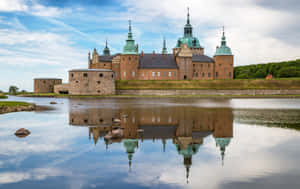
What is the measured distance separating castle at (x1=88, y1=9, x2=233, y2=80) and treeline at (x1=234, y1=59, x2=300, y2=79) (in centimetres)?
1716

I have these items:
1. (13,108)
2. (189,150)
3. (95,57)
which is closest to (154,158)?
(189,150)

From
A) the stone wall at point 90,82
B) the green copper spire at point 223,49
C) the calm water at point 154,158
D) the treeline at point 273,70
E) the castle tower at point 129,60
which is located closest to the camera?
the calm water at point 154,158

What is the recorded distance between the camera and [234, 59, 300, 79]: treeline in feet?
286

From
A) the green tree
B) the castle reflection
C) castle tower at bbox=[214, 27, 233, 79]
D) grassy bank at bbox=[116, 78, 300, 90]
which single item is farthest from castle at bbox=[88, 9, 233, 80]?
the castle reflection

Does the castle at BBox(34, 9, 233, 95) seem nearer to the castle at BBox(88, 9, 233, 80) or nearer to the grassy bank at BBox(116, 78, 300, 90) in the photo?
the castle at BBox(88, 9, 233, 80)

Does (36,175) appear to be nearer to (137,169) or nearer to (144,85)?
(137,169)

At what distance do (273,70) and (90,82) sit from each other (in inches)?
2630

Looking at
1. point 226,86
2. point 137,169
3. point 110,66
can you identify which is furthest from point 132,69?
point 137,169

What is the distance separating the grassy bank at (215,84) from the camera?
65.2m

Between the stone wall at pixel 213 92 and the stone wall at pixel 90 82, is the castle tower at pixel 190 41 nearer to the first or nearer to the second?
the stone wall at pixel 213 92

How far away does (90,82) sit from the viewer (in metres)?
61.3

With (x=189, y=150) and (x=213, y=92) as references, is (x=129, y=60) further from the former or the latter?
(x=189, y=150)

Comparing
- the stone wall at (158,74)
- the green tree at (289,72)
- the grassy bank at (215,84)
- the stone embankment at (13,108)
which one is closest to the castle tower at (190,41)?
the stone wall at (158,74)

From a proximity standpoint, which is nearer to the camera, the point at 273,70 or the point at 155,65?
the point at 155,65
